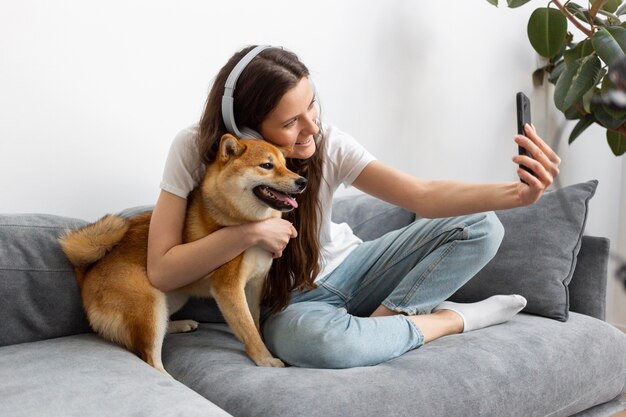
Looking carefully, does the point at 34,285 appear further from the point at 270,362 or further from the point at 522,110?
the point at 522,110

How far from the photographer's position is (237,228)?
4.85 ft

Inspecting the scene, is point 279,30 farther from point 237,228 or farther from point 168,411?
point 168,411

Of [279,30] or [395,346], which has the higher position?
[279,30]

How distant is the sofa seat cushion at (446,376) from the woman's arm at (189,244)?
20 centimetres

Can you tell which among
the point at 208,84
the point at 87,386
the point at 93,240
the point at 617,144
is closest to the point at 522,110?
the point at 617,144

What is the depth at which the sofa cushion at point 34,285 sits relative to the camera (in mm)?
1520

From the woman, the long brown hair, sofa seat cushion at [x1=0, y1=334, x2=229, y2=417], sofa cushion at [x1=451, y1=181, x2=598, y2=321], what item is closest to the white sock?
the woman

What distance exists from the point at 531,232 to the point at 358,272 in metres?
0.57

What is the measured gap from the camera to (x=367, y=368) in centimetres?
136

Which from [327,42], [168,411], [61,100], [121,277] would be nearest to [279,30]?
[327,42]

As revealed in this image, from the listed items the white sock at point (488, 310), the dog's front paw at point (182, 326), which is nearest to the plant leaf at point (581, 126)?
the white sock at point (488, 310)

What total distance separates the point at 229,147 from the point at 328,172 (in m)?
0.33

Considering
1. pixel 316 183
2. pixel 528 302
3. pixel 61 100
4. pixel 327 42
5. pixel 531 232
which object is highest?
pixel 327 42

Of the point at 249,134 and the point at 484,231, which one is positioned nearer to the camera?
the point at 249,134
